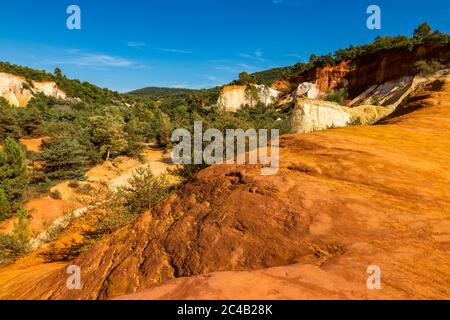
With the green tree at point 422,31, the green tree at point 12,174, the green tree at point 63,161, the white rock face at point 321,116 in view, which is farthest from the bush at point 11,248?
the green tree at point 422,31

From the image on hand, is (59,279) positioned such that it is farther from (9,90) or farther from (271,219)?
(9,90)

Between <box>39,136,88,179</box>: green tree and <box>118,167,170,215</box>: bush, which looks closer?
A: <box>118,167,170,215</box>: bush

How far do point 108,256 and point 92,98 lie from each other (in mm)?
76513

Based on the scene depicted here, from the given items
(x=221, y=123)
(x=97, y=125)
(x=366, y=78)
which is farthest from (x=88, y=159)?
(x=366, y=78)

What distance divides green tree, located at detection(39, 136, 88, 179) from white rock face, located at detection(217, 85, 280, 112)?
121ft

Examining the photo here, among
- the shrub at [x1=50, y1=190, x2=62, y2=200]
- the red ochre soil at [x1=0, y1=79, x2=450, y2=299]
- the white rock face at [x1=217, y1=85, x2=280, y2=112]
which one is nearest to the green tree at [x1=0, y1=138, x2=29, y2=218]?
the shrub at [x1=50, y1=190, x2=62, y2=200]

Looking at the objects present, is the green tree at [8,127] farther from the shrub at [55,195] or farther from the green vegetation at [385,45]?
the green vegetation at [385,45]

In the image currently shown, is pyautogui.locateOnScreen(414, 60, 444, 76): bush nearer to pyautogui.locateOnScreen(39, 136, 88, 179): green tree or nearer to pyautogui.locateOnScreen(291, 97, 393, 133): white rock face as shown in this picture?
pyautogui.locateOnScreen(291, 97, 393, 133): white rock face

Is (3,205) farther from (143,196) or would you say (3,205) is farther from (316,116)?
(316,116)

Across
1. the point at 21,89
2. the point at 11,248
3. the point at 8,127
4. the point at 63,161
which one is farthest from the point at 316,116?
the point at 21,89

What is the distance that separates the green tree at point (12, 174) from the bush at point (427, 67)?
41654 millimetres

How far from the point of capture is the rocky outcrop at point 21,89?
201 ft

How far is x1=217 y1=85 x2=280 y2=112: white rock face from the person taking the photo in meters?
59.4

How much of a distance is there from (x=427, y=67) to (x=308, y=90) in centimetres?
2122
